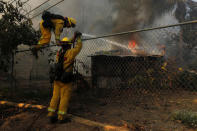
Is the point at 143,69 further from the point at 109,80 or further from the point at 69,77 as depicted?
the point at 69,77

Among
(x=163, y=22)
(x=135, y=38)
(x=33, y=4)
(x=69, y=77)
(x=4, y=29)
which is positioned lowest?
(x=69, y=77)

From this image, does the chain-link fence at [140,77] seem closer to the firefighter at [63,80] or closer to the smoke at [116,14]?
the firefighter at [63,80]

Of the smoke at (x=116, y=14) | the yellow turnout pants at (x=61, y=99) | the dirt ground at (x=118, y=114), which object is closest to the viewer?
the dirt ground at (x=118, y=114)

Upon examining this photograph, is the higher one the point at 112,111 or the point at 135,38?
the point at 135,38

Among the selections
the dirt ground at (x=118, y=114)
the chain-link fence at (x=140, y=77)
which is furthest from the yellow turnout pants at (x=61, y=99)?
the chain-link fence at (x=140, y=77)

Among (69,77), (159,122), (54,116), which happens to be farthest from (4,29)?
(159,122)

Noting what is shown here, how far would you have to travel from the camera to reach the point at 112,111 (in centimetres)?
400

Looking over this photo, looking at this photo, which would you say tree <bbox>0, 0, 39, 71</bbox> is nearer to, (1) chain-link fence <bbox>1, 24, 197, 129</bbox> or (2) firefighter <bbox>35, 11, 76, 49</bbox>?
(1) chain-link fence <bbox>1, 24, 197, 129</bbox>

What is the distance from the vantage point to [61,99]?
306 cm

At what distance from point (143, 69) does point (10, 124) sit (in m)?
5.33

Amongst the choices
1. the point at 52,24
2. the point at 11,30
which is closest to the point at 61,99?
the point at 52,24

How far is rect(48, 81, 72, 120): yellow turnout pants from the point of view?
9.78 feet

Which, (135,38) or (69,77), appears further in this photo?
(135,38)

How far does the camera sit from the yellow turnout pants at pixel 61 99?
2982 mm
